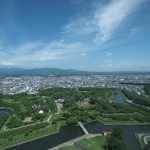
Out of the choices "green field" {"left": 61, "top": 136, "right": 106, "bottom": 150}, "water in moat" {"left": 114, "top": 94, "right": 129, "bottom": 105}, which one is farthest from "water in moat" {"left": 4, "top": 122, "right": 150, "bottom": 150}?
"water in moat" {"left": 114, "top": 94, "right": 129, "bottom": 105}

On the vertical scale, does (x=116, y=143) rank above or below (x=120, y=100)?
above

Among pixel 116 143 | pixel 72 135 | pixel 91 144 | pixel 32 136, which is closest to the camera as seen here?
pixel 116 143

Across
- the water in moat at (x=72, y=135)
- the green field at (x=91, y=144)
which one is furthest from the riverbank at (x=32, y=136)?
the green field at (x=91, y=144)

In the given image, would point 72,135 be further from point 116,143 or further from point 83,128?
point 116,143

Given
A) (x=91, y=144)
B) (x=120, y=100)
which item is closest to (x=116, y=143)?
(x=91, y=144)

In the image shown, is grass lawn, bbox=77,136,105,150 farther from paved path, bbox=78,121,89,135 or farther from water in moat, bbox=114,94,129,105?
water in moat, bbox=114,94,129,105

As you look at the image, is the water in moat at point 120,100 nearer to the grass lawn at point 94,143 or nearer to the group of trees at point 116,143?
the grass lawn at point 94,143

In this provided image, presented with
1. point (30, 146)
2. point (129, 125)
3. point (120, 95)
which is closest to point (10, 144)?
point (30, 146)
